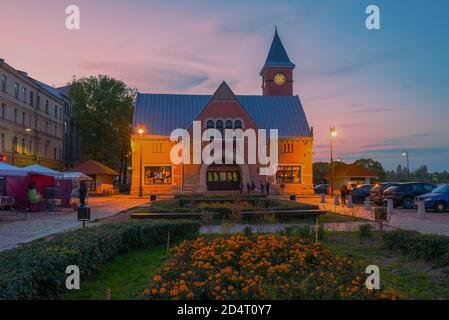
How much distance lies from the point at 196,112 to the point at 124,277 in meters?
51.3

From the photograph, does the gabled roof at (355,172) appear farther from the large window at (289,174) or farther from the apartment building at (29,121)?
the apartment building at (29,121)

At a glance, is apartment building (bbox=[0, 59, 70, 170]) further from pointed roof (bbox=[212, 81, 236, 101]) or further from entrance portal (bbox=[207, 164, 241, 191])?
pointed roof (bbox=[212, 81, 236, 101])

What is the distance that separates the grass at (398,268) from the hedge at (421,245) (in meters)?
0.20

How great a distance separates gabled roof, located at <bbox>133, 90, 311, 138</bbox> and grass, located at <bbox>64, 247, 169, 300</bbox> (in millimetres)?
44721

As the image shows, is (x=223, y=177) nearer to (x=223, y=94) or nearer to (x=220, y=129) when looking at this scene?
(x=220, y=129)

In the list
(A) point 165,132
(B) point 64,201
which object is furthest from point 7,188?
(A) point 165,132

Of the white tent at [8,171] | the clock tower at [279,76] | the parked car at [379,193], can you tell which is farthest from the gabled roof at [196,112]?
the white tent at [8,171]

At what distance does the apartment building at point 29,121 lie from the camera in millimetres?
48875

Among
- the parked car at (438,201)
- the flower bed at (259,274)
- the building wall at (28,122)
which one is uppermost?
the building wall at (28,122)

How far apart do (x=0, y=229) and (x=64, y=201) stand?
38.9 feet

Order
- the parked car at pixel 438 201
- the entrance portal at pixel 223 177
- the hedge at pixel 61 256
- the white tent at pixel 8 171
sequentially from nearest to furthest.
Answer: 1. the hedge at pixel 61 256
2. the white tent at pixel 8 171
3. the parked car at pixel 438 201
4. the entrance portal at pixel 223 177

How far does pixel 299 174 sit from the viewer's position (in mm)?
55812

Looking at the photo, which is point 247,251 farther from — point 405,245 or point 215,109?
point 215,109

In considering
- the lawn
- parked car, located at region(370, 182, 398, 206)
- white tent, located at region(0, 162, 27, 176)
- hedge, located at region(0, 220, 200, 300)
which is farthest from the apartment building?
the lawn
